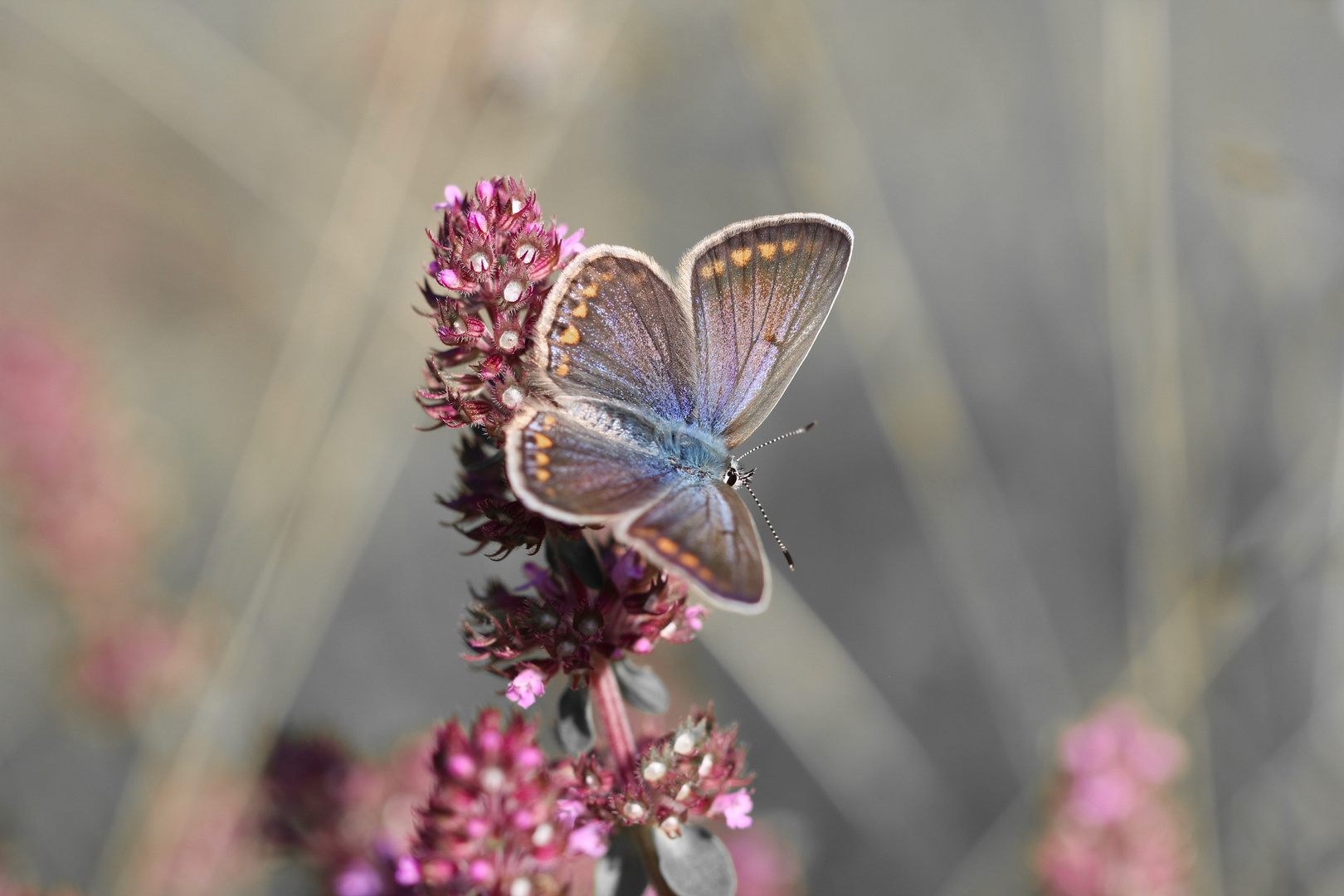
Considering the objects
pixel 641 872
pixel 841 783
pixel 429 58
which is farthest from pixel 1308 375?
pixel 429 58

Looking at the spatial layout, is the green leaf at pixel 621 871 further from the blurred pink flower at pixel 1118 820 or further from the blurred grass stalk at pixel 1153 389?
the blurred grass stalk at pixel 1153 389

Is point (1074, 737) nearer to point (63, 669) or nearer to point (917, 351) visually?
point (917, 351)

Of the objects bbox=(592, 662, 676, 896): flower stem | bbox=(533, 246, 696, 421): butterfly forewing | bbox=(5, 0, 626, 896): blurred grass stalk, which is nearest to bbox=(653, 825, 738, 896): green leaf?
bbox=(592, 662, 676, 896): flower stem

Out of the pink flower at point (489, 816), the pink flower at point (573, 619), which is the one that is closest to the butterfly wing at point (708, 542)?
the pink flower at point (573, 619)

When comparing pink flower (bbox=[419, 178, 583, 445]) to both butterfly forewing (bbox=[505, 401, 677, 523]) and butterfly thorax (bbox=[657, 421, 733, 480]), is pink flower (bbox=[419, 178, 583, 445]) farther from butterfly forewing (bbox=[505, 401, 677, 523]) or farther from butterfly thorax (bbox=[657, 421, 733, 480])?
butterfly thorax (bbox=[657, 421, 733, 480])

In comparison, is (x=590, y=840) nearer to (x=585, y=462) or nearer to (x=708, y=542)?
(x=708, y=542)
